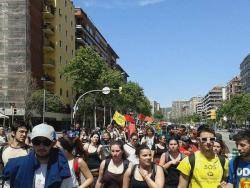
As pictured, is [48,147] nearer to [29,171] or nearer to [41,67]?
[29,171]

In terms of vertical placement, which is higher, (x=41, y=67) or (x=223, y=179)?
(x=41, y=67)

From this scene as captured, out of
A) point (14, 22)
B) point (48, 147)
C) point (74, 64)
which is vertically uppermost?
point (14, 22)

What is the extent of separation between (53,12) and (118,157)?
224ft

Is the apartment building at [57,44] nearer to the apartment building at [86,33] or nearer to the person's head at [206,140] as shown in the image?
the apartment building at [86,33]

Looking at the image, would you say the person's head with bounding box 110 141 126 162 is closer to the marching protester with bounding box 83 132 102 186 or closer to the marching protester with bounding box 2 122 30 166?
the marching protester with bounding box 2 122 30 166

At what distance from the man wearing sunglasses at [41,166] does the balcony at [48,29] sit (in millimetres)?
67914

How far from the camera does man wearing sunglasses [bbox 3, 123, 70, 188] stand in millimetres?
3947

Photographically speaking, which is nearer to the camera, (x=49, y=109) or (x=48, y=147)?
(x=48, y=147)

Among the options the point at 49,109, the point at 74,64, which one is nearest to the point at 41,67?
the point at 49,109

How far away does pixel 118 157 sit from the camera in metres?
7.04

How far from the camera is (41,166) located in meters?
4.02

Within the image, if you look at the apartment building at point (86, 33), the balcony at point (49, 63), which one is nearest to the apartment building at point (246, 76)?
the apartment building at point (86, 33)

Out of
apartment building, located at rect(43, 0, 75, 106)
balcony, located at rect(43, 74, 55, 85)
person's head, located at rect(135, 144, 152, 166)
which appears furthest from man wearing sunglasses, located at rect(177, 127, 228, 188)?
balcony, located at rect(43, 74, 55, 85)

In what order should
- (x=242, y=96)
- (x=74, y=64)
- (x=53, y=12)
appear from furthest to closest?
(x=242, y=96) → (x=53, y=12) → (x=74, y=64)
